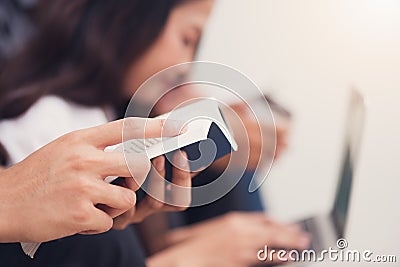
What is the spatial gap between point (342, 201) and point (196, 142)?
11.3 inches

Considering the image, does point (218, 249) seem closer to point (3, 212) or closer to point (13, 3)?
point (3, 212)

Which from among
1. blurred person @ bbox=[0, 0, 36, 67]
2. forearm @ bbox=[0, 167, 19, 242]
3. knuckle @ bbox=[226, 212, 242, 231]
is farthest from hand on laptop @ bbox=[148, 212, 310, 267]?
blurred person @ bbox=[0, 0, 36, 67]

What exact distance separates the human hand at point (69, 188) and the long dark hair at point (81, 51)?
17cm

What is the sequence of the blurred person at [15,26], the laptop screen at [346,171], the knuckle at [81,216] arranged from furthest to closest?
the blurred person at [15,26]
the laptop screen at [346,171]
the knuckle at [81,216]

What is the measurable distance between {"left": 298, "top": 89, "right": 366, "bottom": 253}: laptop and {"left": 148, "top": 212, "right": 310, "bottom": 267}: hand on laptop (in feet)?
0.07

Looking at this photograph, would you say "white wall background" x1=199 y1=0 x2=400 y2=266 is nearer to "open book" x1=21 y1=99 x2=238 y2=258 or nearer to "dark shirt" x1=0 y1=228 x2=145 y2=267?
"open book" x1=21 y1=99 x2=238 y2=258

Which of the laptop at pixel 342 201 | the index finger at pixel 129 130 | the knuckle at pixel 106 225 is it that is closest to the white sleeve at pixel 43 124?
the index finger at pixel 129 130

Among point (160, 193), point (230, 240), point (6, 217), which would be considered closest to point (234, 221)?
point (230, 240)

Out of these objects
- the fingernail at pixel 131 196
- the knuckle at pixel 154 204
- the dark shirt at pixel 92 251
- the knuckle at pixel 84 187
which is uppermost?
the knuckle at pixel 84 187

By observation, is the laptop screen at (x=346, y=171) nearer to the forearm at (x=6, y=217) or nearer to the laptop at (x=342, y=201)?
the laptop at (x=342, y=201)

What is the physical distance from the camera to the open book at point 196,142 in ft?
3.60

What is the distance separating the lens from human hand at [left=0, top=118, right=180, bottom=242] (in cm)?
103

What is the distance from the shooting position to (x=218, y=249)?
1.15 meters

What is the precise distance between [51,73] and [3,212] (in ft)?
1.08
